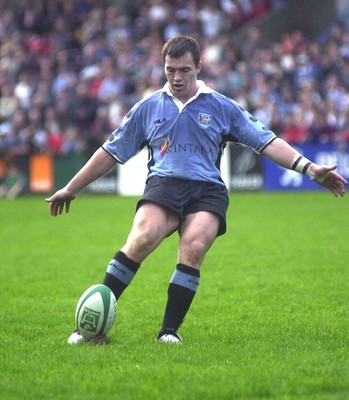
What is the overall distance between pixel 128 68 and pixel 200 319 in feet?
62.6

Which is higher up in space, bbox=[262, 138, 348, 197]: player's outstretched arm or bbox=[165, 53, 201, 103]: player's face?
bbox=[165, 53, 201, 103]: player's face

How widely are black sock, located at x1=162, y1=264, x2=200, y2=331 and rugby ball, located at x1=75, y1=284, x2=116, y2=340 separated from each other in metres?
0.39

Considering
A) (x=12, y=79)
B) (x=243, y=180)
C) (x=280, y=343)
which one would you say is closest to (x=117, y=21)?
(x=12, y=79)

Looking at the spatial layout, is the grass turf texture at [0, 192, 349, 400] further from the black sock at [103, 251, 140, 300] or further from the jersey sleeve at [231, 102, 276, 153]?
the jersey sleeve at [231, 102, 276, 153]

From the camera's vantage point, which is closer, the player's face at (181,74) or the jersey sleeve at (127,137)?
the player's face at (181,74)

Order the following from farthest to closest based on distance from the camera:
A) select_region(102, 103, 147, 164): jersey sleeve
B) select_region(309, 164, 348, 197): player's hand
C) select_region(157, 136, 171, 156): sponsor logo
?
select_region(102, 103, 147, 164): jersey sleeve < select_region(157, 136, 171, 156): sponsor logo < select_region(309, 164, 348, 197): player's hand

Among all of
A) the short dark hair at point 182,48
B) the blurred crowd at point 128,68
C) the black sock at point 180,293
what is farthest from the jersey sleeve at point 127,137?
the blurred crowd at point 128,68

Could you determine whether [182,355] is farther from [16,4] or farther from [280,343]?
[16,4]

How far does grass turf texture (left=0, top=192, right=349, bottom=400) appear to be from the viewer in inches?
197

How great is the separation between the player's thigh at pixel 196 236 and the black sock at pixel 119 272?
342 millimetres

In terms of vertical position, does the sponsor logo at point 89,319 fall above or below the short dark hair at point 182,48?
below

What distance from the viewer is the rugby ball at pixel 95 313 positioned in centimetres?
622

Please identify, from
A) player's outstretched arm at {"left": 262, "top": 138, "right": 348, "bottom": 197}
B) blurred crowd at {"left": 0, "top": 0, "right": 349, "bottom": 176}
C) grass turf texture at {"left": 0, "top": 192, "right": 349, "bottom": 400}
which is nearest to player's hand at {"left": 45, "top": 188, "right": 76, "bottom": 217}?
grass turf texture at {"left": 0, "top": 192, "right": 349, "bottom": 400}

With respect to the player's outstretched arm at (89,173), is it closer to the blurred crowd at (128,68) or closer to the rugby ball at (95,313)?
the rugby ball at (95,313)
